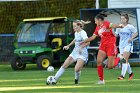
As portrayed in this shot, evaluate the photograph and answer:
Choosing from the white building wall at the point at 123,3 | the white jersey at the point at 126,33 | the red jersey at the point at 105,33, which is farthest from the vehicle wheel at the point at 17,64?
the red jersey at the point at 105,33

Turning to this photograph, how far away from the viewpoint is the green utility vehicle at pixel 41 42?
2827 centimetres

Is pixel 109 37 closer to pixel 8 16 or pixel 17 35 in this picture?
pixel 17 35

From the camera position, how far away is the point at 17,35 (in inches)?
1171

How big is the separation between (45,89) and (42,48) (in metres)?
12.6

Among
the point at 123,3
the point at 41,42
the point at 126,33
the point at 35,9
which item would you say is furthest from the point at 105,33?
the point at 35,9

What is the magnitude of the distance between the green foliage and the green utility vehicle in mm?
9713

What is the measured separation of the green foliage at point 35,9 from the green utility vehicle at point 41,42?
31.9 feet

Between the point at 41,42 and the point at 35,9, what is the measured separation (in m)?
11.1

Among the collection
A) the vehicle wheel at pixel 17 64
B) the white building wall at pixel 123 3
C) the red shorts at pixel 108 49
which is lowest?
the vehicle wheel at pixel 17 64

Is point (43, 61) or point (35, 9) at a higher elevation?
point (35, 9)

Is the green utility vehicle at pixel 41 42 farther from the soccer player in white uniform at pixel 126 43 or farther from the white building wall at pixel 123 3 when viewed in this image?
the soccer player in white uniform at pixel 126 43

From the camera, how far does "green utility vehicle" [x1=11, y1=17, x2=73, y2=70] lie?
28.3 meters

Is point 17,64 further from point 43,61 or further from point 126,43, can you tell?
point 126,43

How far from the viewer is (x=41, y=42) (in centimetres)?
2889
